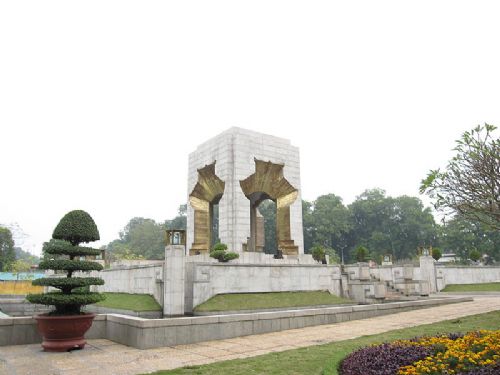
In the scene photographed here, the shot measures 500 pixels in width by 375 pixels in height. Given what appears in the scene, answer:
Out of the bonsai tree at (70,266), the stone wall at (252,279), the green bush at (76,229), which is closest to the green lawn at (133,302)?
the stone wall at (252,279)

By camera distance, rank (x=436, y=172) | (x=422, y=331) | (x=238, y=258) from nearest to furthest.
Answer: (x=436, y=172), (x=422, y=331), (x=238, y=258)

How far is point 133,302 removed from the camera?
1727 centimetres

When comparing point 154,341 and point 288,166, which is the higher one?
point 288,166

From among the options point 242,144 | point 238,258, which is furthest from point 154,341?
point 242,144

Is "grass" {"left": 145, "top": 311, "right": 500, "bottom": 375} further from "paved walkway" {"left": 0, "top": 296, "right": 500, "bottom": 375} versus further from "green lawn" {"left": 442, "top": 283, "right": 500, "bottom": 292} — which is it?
"green lawn" {"left": 442, "top": 283, "right": 500, "bottom": 292}

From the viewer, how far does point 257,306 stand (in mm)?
16375

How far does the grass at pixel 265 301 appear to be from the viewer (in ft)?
52.8

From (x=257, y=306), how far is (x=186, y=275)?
10.8 ft

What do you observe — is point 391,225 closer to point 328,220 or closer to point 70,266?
point 328,220

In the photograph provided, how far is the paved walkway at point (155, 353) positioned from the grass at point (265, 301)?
185 inches

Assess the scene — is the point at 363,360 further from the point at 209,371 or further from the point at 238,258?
the point at 238,258

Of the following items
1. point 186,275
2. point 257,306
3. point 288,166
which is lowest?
point 257,306

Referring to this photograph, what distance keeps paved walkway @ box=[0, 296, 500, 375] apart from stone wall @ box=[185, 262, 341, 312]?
5.99m

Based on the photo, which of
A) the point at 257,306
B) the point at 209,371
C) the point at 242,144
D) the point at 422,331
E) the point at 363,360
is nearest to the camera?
the point at 363,360
